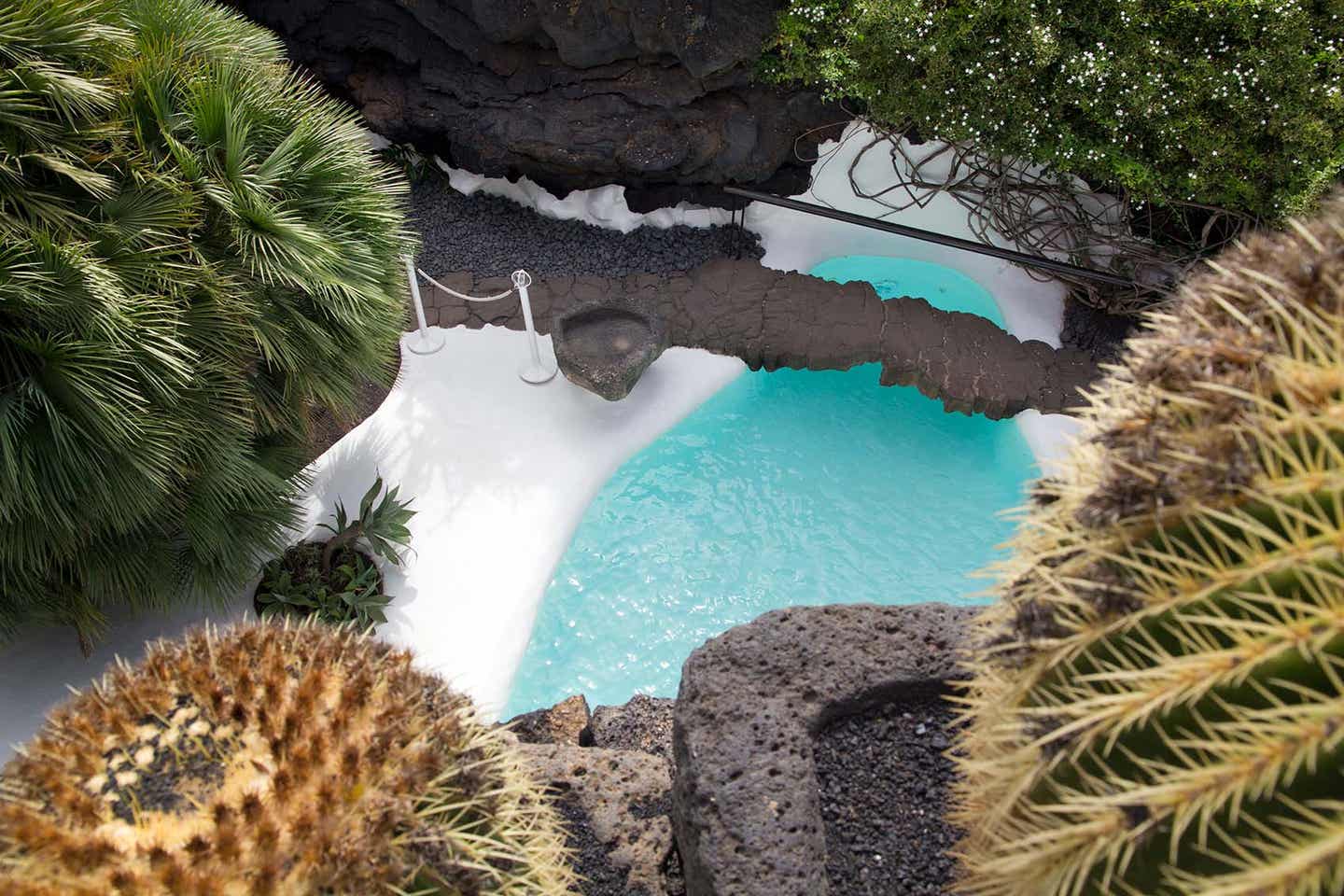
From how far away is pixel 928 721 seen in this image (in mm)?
2740

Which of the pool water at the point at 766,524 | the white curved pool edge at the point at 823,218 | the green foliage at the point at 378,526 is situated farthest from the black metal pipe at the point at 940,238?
the green foliage at the point at 378,526

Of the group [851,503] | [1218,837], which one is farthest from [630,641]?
[1218,837]

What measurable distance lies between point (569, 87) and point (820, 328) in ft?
7.51

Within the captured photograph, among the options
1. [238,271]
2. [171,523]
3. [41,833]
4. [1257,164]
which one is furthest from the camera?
[1257,164]

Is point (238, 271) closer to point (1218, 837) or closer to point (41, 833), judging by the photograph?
point (41, 833)

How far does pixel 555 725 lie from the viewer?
3.77 m

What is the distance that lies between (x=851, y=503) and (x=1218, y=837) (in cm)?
432

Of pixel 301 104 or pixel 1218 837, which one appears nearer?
pixel 1218 837

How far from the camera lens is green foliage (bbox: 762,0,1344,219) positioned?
4.66 metres

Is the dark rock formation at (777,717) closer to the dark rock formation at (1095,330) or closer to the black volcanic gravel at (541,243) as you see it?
the dark rock formation at (1095,330)

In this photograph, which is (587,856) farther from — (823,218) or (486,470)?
(823,218)

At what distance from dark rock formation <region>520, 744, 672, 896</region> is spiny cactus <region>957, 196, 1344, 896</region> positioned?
3.89 feet

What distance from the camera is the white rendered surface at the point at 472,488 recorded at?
447 centimetres

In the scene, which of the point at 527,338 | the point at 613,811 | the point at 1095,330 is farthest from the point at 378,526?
the point at 1095,330
